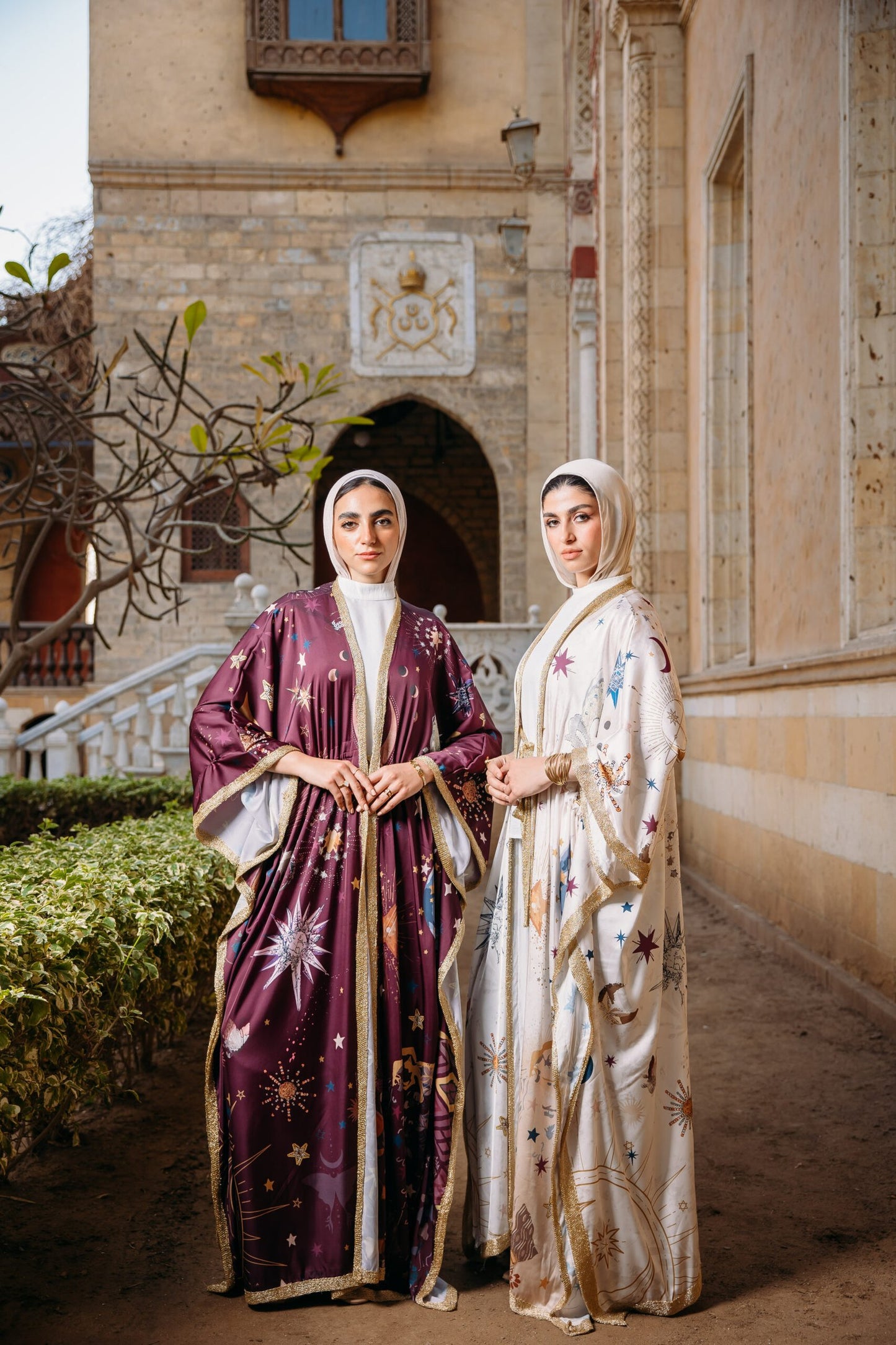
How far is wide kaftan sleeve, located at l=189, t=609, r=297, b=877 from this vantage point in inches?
105

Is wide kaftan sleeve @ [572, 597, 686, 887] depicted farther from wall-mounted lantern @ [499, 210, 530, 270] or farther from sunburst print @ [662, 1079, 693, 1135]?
wall-mounted lantern @ [499, 210, 530, 270]

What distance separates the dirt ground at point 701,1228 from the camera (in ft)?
8.05

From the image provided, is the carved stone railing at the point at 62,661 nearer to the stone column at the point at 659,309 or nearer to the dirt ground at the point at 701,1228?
the stone column at the point at 659,309

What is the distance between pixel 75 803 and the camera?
7402mm

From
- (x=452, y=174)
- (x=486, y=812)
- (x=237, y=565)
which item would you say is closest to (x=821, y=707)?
(x=486, y=812)

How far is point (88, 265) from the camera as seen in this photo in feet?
57.1

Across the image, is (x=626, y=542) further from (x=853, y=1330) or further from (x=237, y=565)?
(x=237, y=565)

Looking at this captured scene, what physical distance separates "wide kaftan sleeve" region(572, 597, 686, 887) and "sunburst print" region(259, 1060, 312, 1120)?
0.77m

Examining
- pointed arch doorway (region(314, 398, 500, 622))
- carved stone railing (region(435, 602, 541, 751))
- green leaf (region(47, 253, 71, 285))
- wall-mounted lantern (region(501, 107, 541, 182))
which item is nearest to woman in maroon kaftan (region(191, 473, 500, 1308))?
green leaf (region(47, 253, 71, 285))

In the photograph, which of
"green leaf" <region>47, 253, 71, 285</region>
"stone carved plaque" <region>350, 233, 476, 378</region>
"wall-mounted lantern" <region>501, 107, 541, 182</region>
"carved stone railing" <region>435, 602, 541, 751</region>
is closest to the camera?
"green leaf" <region>47, 253, 71, 285</region>

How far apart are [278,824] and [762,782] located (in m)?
4.19

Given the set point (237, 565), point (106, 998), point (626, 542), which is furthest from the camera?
point (237, 565)

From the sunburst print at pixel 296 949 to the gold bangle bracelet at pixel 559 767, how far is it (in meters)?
0.56

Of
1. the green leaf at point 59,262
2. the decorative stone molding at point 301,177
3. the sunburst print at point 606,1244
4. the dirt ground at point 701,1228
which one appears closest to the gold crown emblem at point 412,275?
the decorative stone molding at point 301,177
